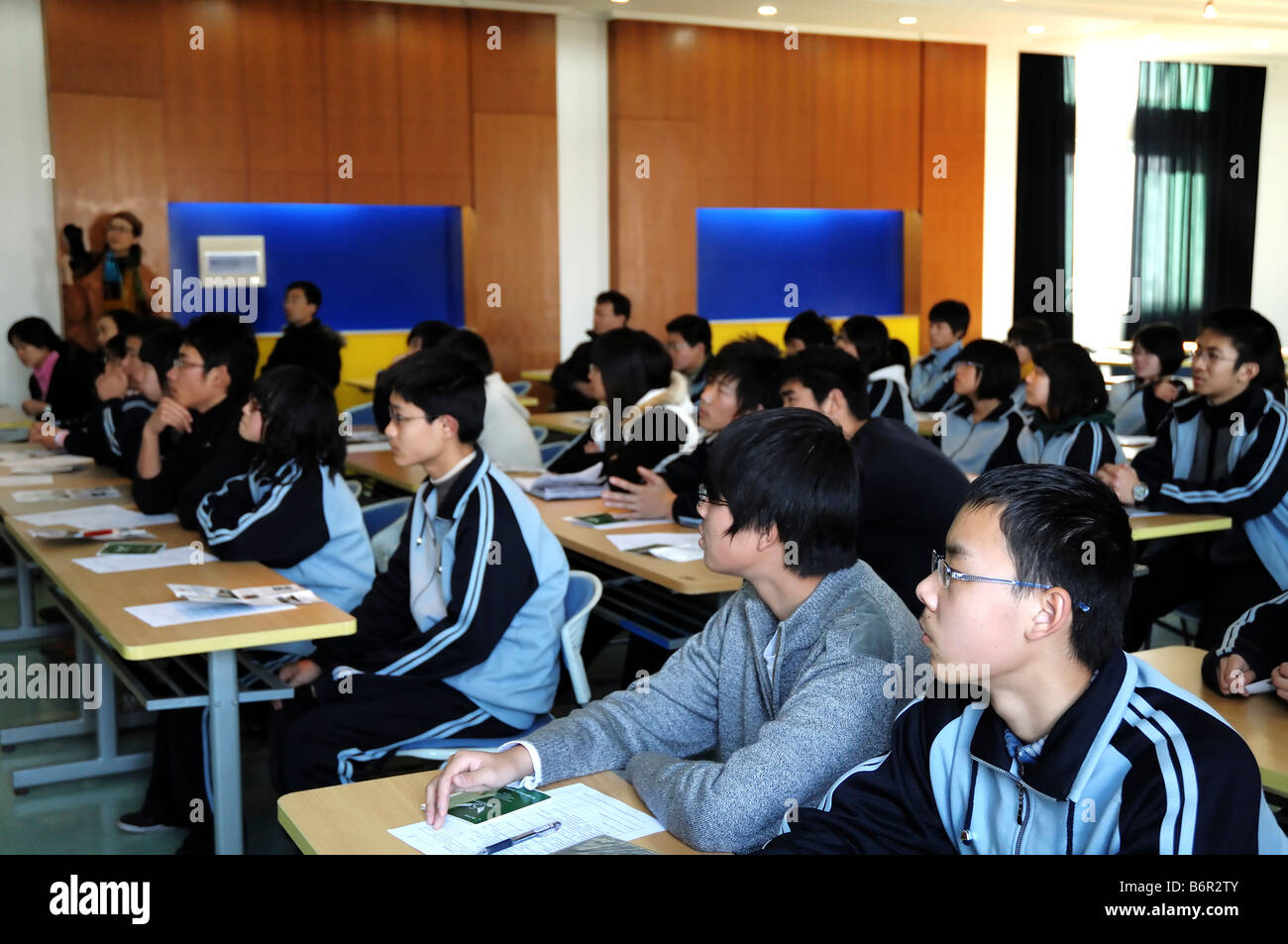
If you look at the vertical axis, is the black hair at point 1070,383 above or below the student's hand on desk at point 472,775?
above

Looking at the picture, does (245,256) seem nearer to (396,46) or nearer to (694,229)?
(396,46)

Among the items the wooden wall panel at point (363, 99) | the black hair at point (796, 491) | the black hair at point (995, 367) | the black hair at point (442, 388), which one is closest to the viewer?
the black hair at point (796, 491)

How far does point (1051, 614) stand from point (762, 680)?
25.2 inches

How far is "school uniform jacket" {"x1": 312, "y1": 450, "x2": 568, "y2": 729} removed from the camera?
2822mm

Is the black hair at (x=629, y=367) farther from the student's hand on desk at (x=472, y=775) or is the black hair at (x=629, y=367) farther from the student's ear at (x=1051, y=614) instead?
the student's ear at (x=1051, y=614)

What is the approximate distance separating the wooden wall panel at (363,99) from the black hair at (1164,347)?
5.65 m

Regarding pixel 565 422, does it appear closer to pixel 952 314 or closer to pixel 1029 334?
pixel 1029 334

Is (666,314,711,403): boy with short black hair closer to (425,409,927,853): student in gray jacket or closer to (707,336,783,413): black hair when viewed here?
(707,336,783,413): black hair

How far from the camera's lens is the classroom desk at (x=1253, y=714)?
196 cm

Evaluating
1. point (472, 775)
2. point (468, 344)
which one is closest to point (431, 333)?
point (468, 344)

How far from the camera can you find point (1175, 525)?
13.0 feet

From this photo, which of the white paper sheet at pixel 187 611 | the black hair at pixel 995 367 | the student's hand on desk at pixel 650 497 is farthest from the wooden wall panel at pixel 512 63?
the white paper sheet at pixel 187 611

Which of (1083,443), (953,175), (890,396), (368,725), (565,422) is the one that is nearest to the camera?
(368,725)

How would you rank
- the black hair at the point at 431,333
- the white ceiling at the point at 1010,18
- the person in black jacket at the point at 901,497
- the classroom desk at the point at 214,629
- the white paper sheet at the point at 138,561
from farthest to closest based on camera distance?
the white ceiling at the point at 1010,18 < the black hair at the point at 431,333 < the person in black jacket at the point at 901,497 < the white paper sheet at the point at 138,561 < the classroom desk at the point at 214,629
